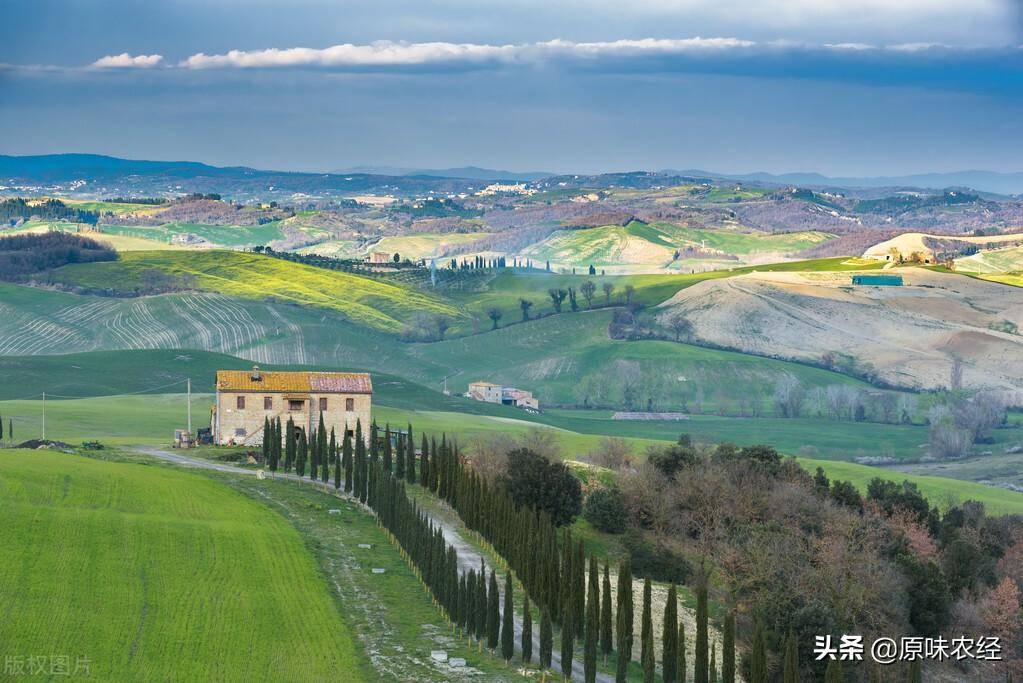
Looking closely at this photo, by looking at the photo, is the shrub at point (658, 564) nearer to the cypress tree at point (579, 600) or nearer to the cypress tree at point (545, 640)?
the cypress tree at point (579, 600)

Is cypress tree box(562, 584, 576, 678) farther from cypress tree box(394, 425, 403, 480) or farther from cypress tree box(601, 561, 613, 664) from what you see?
cypress tree box(394, 425, 403, 480)

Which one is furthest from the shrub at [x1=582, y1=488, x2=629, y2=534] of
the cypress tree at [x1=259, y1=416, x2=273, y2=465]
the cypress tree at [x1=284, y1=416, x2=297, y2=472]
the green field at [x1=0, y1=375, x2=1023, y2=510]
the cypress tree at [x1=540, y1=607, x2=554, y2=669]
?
the green field at [x1=0, y1=375, x2=1023, y2=510]

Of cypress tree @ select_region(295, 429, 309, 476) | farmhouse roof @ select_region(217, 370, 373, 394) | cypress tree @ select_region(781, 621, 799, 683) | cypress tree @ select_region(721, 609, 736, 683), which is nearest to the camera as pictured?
cypress tree @ select_region(781, 621, 799, 683)

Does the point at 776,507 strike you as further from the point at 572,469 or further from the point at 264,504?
the point at 264,504

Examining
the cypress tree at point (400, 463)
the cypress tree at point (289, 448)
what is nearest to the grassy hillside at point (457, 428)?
the cypress tree at point (289, 448)

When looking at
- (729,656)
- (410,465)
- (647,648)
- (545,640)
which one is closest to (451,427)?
(410,465)
